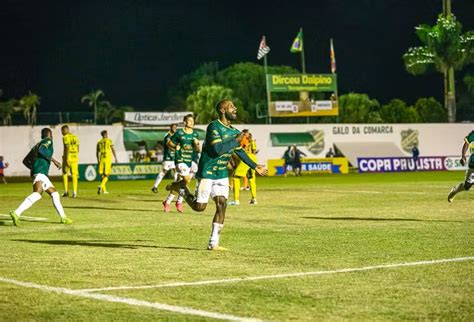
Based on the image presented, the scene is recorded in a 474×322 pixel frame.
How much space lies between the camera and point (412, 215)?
19.0 meters

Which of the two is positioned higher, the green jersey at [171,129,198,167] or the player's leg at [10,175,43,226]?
the green jersey at [171,129,198,167]

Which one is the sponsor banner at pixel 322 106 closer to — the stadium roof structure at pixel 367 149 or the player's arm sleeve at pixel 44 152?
the stadium roof structure at pixel 367 149

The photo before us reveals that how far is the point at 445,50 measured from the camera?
264 ft

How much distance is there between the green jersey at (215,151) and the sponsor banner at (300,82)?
54.7 m

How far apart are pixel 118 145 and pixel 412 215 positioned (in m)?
40.4

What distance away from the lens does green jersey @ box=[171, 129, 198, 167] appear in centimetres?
2159

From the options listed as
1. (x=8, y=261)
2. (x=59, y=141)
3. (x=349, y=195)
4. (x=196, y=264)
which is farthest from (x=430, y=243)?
(x=59, y=141)

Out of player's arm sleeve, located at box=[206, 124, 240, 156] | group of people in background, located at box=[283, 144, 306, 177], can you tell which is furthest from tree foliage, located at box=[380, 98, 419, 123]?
player's arm sleeve, located at box=[206, 124, 240, 156]

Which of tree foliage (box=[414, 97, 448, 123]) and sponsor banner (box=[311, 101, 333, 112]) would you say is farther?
tree foliage (box=[414, 97, 448, 123])

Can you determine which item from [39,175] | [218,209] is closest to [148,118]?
[39,175]

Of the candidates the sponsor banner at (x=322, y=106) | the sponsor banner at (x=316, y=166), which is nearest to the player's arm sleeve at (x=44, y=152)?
the sponsor banner at (x=316, y=166)

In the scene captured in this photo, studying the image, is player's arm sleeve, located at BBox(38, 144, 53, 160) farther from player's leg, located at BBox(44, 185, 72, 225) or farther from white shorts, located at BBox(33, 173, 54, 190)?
player's leg, located at BBox(44, 185, 72, 225)

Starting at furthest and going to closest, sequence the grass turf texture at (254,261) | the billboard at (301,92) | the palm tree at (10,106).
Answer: the palm tree at (10,106)
the billboard at (301,92)
the grass turf texture at (254,261)

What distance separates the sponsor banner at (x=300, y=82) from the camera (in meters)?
67.8
